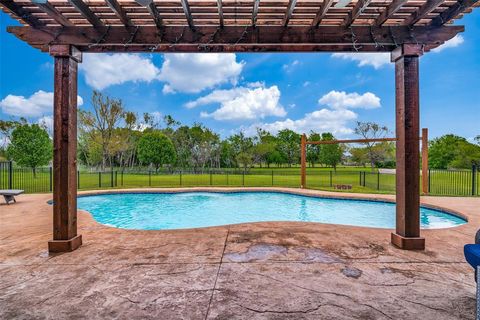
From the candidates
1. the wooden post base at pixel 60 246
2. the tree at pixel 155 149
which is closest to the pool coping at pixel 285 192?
the wooden post base at pixel 60 246

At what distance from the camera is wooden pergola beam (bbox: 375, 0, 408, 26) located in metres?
2.51

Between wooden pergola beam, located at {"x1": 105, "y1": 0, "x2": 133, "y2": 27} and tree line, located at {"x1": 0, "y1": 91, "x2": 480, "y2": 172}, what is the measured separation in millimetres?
19374

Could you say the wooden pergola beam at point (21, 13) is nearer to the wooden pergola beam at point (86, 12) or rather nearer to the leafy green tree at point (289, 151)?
the wooden pergola beam at point (86, 12)

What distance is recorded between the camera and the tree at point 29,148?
17.7 metres

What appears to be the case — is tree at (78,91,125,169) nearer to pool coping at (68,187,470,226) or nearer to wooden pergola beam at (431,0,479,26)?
pool coping at (68,187,470,226)

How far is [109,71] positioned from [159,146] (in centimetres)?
825

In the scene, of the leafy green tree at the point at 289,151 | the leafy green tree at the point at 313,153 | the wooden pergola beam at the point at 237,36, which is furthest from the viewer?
the leafy green tree at the point at 313,153

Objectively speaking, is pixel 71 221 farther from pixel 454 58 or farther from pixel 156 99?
pixel 156 99

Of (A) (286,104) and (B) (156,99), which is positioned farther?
(B) (156,99)

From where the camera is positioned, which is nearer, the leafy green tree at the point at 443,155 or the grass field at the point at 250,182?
the grass field at the point at 250,182

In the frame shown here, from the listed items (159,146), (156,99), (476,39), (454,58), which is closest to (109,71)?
(159,146)

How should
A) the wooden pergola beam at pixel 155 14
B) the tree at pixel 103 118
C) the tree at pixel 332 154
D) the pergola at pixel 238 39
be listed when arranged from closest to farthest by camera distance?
the wooden pergola beam at pixel 155 14, the pergola at pixel 238 39, the tree at pixel 103 118, the tree at pixel 332 154

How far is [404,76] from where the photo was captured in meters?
3.15

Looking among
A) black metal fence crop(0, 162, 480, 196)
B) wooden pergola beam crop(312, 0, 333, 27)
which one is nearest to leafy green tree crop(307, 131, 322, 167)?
black metal fence crop(0, 162, 480, 196)
